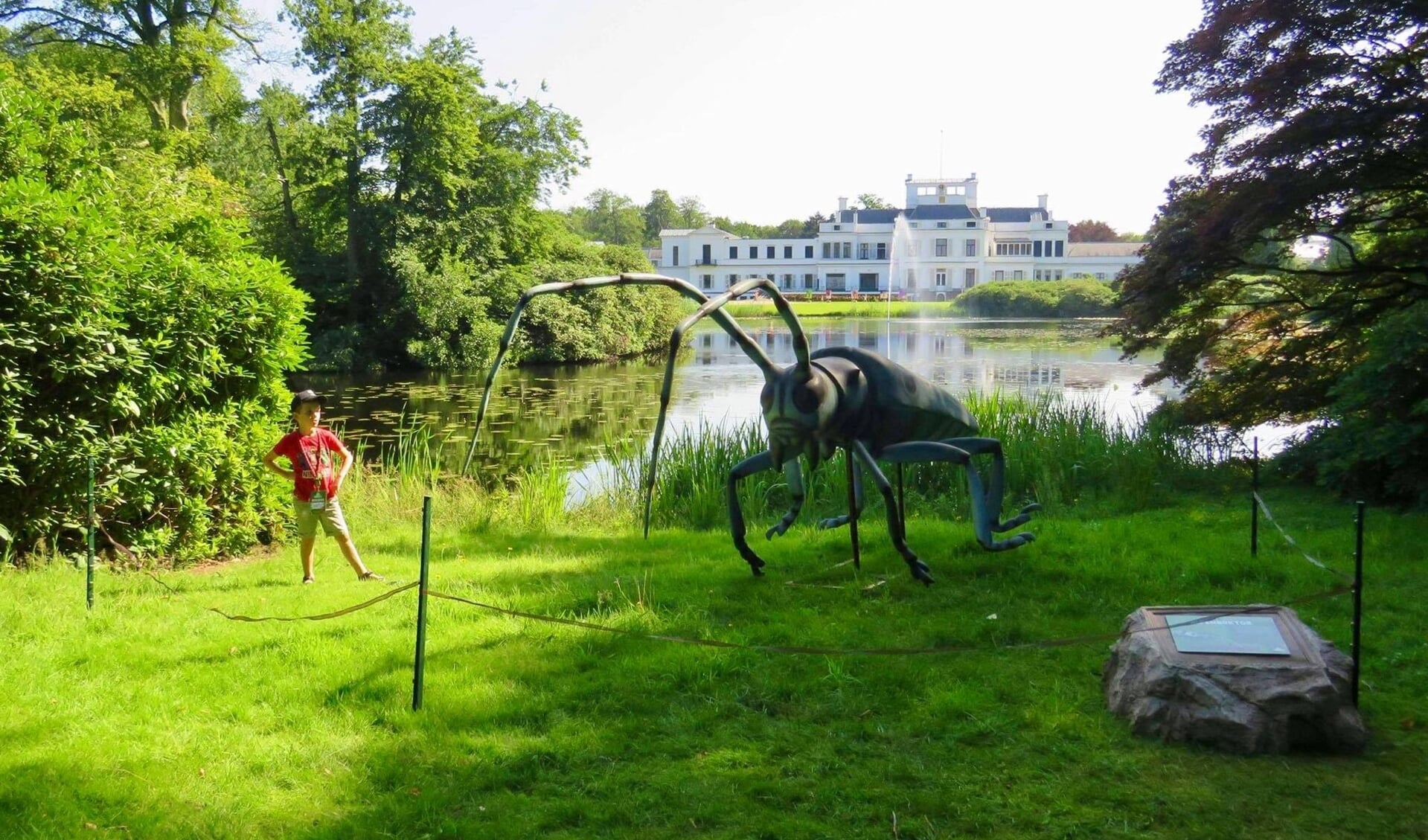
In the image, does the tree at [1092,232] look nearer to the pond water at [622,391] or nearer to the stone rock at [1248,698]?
the pond water at [622,391]

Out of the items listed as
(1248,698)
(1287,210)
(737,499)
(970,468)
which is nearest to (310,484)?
(737,499)

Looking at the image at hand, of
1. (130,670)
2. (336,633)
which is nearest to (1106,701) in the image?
(336,633)

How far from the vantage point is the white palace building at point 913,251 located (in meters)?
85.8

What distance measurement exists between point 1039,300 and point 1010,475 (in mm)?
55557

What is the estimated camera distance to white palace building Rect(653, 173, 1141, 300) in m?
85.8

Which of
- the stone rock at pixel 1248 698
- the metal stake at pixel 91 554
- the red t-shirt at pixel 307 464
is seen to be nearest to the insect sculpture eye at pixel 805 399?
the stone rock at pixel 1248 698

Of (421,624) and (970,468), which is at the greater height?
(970,468)

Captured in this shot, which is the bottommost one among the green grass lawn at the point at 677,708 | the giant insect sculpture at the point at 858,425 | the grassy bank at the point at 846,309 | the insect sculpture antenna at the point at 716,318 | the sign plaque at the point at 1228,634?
the green grass lawn at the point at 677,708

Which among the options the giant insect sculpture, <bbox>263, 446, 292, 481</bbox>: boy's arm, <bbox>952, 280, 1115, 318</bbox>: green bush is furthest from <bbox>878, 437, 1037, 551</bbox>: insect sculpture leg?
<bbox>952, 280, 1115, 318</bbox>: green bush

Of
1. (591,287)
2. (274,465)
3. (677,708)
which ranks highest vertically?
(591,287)

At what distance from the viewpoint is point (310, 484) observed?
754 centimetres

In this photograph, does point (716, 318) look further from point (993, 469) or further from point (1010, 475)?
point (1010, 475)

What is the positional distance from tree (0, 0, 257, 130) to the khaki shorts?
26.4 m

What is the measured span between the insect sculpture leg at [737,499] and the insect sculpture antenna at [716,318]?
60cm
